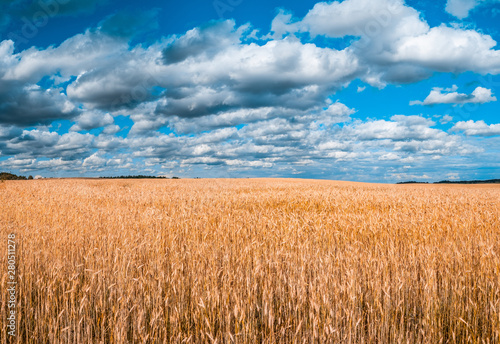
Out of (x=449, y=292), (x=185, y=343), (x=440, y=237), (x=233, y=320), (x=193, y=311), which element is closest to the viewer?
(x=185, y=343)

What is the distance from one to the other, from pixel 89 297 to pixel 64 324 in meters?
0.49

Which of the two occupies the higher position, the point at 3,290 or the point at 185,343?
the point at 3,290

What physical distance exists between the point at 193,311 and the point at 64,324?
1552mm

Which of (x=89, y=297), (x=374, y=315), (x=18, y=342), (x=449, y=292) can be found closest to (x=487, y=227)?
(x=449, y=292)

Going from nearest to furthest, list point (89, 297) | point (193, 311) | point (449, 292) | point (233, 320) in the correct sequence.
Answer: point (233, 320), point (193, 311), point (89, 297), point (449, 292)

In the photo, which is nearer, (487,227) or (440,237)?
(440,237)

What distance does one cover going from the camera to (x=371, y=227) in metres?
7.57

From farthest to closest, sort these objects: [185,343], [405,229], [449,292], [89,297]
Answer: [405,229] < [449,292] < [89,297] < [185,343]

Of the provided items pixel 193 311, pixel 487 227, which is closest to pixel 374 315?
pixel 193 311

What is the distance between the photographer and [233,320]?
3582 millimetres

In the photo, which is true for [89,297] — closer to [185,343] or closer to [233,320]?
[185,343]

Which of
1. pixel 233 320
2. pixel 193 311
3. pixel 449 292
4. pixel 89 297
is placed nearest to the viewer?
pixel 233 320

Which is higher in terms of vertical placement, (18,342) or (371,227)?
(371,227)

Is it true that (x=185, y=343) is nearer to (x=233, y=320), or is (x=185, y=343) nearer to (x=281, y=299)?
(x=233, y=320)
